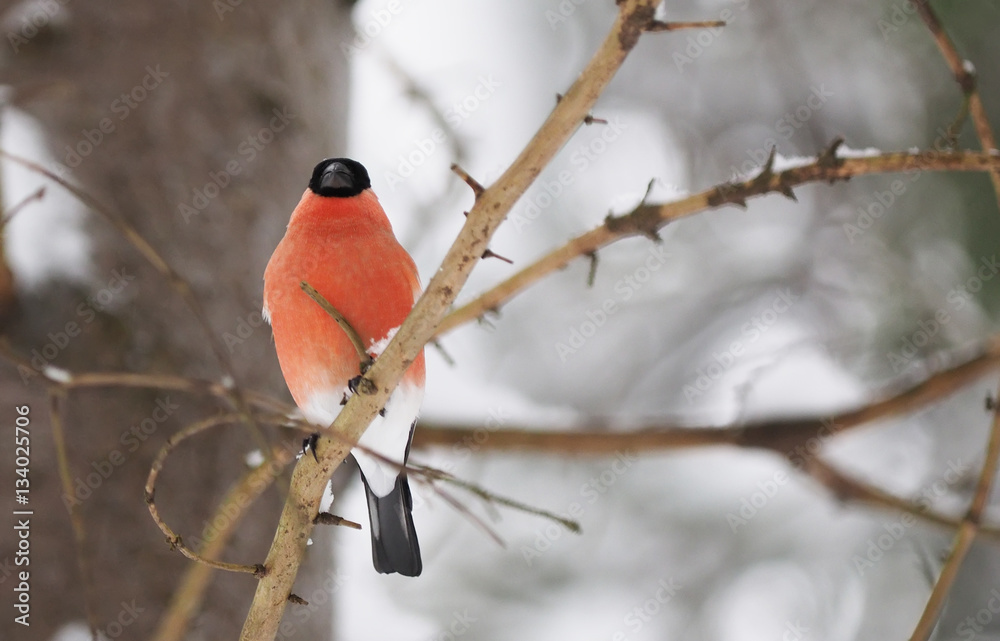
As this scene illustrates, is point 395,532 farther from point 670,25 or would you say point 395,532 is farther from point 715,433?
point 670,25

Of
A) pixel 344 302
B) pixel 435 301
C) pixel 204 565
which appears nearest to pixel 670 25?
pixel 435 301

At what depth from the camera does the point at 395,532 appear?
6.98 ft

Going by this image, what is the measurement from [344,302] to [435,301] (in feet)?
2.36

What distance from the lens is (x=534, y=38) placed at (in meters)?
5.33

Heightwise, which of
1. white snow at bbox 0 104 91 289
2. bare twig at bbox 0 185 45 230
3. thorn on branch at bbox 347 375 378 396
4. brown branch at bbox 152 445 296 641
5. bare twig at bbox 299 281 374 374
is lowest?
brown branch at bbox 152 445 296 641

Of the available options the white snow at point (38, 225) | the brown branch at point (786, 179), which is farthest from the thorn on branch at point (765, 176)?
the white snow at point (38, 225)

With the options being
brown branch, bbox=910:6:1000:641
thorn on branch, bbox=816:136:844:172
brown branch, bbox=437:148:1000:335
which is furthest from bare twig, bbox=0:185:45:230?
brown branch, bbox=910:6:1000:641

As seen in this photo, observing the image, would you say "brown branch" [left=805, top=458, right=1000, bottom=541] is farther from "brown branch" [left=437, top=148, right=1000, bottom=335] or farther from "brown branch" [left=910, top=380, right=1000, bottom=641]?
"brown branch" [left=437, top=148, right=1000, bottom=335]

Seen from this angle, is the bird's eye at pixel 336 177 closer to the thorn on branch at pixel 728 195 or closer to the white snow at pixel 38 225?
the white snow at pixel 38 225

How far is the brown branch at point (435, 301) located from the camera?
1.13 meters

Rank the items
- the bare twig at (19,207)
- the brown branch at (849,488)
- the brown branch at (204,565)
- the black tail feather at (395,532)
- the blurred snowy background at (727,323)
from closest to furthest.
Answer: the bare twig at (19,207) → the brown branch at (204,565) → the black tail feather at (395,532) → the brown branch at (849,488) → the blurred snowy background at (727,323)

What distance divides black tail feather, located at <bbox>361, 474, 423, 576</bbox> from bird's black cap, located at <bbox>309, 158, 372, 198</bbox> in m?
0.72

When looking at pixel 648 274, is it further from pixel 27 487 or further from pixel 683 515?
pixel 27 487

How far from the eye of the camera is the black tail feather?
2.02 metres
